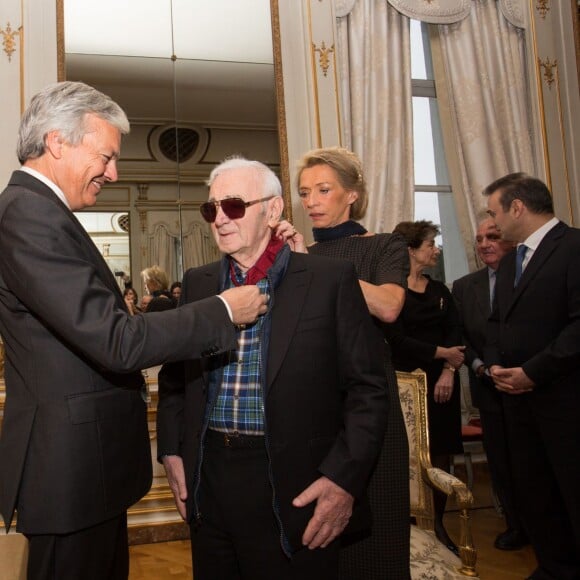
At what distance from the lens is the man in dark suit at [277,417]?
4.73ft

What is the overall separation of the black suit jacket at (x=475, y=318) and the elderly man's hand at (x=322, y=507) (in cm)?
205

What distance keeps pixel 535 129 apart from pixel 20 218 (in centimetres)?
416

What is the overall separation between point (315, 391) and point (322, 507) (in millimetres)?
269

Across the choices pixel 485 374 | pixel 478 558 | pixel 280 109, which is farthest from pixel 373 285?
pixel 280 109

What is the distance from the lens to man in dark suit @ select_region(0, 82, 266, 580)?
1.32 meters

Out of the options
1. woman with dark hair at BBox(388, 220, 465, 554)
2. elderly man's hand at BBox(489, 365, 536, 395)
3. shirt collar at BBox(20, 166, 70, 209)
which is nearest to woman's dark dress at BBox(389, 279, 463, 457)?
woman with dark hair at BBox(388, 220, 465, 554)

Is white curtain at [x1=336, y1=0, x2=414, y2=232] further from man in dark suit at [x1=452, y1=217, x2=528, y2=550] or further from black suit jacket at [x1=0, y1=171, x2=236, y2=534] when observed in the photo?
black suit jacket at [x1=0, y1=171, x2=236, y2=534]

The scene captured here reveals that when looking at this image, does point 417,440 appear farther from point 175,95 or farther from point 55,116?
point 175,95

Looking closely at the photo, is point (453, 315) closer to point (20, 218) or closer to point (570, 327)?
point (570, 327)

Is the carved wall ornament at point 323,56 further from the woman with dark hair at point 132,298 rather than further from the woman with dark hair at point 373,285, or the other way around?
the woman with dark hair at point 373,285

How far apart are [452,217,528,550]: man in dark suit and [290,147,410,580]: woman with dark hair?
133 centimetres

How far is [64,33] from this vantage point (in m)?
3.79

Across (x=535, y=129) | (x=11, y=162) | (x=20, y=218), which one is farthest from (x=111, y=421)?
(x=535, y=129)

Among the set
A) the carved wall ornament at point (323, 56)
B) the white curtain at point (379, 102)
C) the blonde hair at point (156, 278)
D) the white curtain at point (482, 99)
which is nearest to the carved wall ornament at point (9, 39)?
the blonde hair at point (156, 278)
